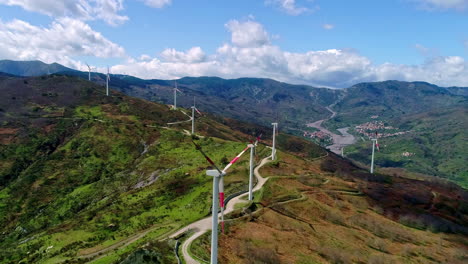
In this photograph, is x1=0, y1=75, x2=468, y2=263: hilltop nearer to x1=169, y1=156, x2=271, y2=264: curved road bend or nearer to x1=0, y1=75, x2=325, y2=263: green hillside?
x1=0, y1=75, x2=325, y2=263: green hillside

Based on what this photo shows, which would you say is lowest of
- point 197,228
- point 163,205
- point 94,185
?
point 94,185

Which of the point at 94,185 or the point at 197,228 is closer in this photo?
the point at 197,228

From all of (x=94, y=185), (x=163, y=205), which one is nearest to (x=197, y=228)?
(x=163, y=205)

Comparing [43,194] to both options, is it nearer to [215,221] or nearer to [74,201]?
[74,201]

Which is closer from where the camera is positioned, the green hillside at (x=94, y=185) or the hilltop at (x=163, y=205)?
the hilltop at (x=163, y=205)

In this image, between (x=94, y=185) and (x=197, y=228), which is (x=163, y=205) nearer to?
(x=197, y=228)

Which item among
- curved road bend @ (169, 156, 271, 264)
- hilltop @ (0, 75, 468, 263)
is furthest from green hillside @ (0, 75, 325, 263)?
curved road bend @ (169, 156, 271, 264)

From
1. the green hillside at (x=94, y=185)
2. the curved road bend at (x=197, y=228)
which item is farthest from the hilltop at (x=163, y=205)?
the curved road bend at (x=197, y=228)

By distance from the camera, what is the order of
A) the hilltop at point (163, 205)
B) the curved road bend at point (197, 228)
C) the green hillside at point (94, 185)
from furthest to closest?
the green hillside at point (94, 185) < the hilltop at point (163, 205) < the curved road bend at point (197, 228)

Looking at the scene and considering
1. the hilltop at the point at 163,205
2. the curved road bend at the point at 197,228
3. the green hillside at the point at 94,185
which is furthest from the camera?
the green hillside at the point at 94,185

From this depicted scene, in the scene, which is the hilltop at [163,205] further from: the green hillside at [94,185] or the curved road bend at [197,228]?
the curved road bend at [197,228]

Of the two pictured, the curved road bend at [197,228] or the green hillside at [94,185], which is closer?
the curved road bend at [197,228]
